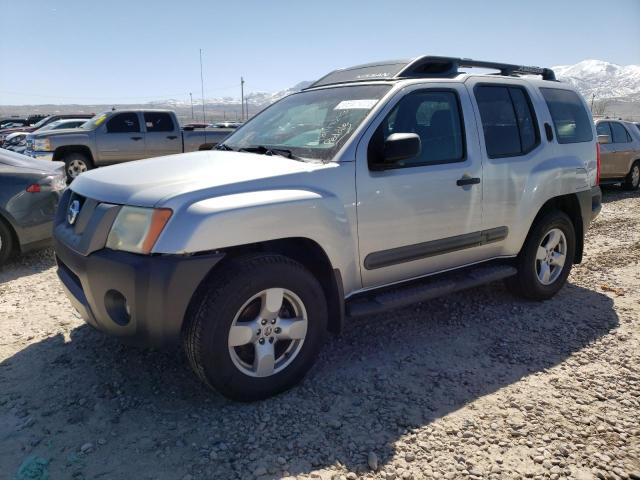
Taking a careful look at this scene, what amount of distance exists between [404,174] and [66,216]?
7.20 feet

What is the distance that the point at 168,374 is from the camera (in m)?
3.13

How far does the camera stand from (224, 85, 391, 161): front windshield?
315 cm

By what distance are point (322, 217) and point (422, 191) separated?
2.74 ft

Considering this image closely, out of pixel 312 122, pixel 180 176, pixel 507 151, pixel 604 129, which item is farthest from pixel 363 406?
pixel 604 129

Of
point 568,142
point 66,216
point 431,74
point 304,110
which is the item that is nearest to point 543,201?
point 568,142

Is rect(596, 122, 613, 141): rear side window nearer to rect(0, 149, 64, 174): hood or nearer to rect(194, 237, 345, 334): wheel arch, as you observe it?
rect(194, 237, 345, 334): wheel arch

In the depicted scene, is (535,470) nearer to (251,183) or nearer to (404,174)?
(404,174)

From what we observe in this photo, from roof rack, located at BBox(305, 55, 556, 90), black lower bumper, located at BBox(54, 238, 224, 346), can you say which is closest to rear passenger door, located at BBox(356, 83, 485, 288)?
roof rack, located at BBox(305, 55, 556, 90)

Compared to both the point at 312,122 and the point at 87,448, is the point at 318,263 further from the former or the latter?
the point at 87,448

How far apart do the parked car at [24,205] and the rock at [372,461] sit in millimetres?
4541

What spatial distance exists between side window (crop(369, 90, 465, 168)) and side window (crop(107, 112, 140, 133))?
1046 centimetres

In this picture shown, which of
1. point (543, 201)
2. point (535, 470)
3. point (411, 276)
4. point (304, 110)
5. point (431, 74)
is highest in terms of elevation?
point (431, 74)

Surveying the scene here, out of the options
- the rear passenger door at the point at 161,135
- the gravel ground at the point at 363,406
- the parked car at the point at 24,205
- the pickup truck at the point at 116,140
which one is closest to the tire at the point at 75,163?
the pickup truck at the point at 116,140

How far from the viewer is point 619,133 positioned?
10891mm
